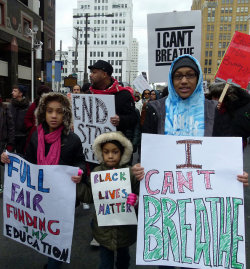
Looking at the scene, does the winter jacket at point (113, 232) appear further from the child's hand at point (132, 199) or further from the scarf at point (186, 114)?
the scarf at point (186, 114)

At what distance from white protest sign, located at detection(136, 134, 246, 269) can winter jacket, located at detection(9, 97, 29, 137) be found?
12.7ft

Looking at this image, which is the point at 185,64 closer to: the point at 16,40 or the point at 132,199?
the point at 132,199

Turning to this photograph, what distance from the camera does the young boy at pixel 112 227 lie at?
2078mm

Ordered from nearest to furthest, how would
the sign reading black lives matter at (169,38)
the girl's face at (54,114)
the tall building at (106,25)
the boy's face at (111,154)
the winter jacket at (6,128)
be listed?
1. the boy's face at (111,154)
2. the girl's face at (54,114)
3. the sign reading black lives matter at (169,38)
4. the winter jacket at (6,128)
5. the tall building at (106,25)

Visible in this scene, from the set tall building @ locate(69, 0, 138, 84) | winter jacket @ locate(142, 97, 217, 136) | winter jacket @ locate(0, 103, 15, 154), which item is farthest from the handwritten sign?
tall building @ locate(69, 0, 138, 84)

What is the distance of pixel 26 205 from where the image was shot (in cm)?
216

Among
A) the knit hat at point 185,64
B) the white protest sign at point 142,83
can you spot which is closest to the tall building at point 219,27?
the white protest sign at point 142,83

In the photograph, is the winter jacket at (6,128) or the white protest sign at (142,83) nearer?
the winter jacket at (6,128)

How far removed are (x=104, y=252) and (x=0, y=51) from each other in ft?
76.4

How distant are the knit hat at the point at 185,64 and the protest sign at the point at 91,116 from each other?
3.55 feet

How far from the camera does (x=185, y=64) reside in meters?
1.78

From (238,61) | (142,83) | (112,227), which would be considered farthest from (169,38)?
(142,83)

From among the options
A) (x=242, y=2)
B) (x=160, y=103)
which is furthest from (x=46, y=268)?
(x=242, y=2)

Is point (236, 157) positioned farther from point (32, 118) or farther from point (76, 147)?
point (32, 118)
